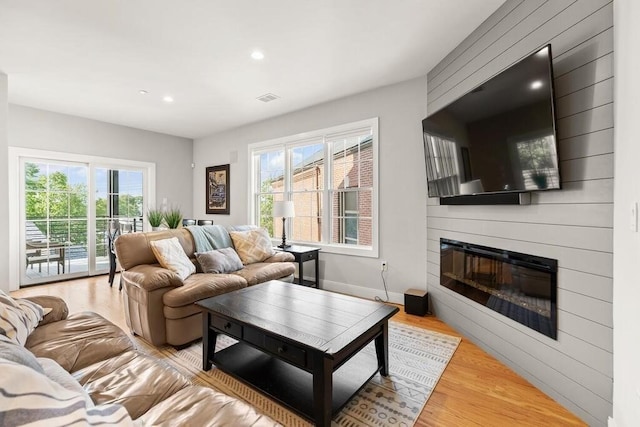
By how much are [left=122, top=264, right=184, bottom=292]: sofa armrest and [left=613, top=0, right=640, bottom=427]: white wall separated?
2926mm

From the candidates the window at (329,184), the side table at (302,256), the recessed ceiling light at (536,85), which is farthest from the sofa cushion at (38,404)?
the window at (329,184)

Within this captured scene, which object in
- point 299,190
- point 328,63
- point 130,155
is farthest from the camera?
point 130,155

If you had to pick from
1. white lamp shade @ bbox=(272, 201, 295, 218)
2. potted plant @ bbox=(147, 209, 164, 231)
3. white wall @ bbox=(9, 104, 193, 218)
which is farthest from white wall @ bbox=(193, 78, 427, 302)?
white wall @ bbox=(9, 104, 193, 218)

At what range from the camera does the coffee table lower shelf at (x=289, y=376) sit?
1.74m

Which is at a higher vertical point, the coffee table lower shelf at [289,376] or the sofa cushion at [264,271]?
the sofa cushion at [264,271]

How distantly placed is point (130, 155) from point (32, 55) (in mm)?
2650

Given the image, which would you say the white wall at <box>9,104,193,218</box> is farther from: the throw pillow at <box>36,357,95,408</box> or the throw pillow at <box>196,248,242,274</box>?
the throw pillow at <box>36,357,95,408</box>

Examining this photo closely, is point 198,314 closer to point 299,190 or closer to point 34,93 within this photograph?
point 299,190

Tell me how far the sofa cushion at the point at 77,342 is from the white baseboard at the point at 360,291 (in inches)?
110

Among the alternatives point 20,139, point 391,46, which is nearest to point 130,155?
point 20,139

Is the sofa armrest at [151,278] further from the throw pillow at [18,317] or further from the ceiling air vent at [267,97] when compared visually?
the ceiling air vent at [267,97]

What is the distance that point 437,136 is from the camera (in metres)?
2.86

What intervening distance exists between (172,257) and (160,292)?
0.44m

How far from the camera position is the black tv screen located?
1842mm
